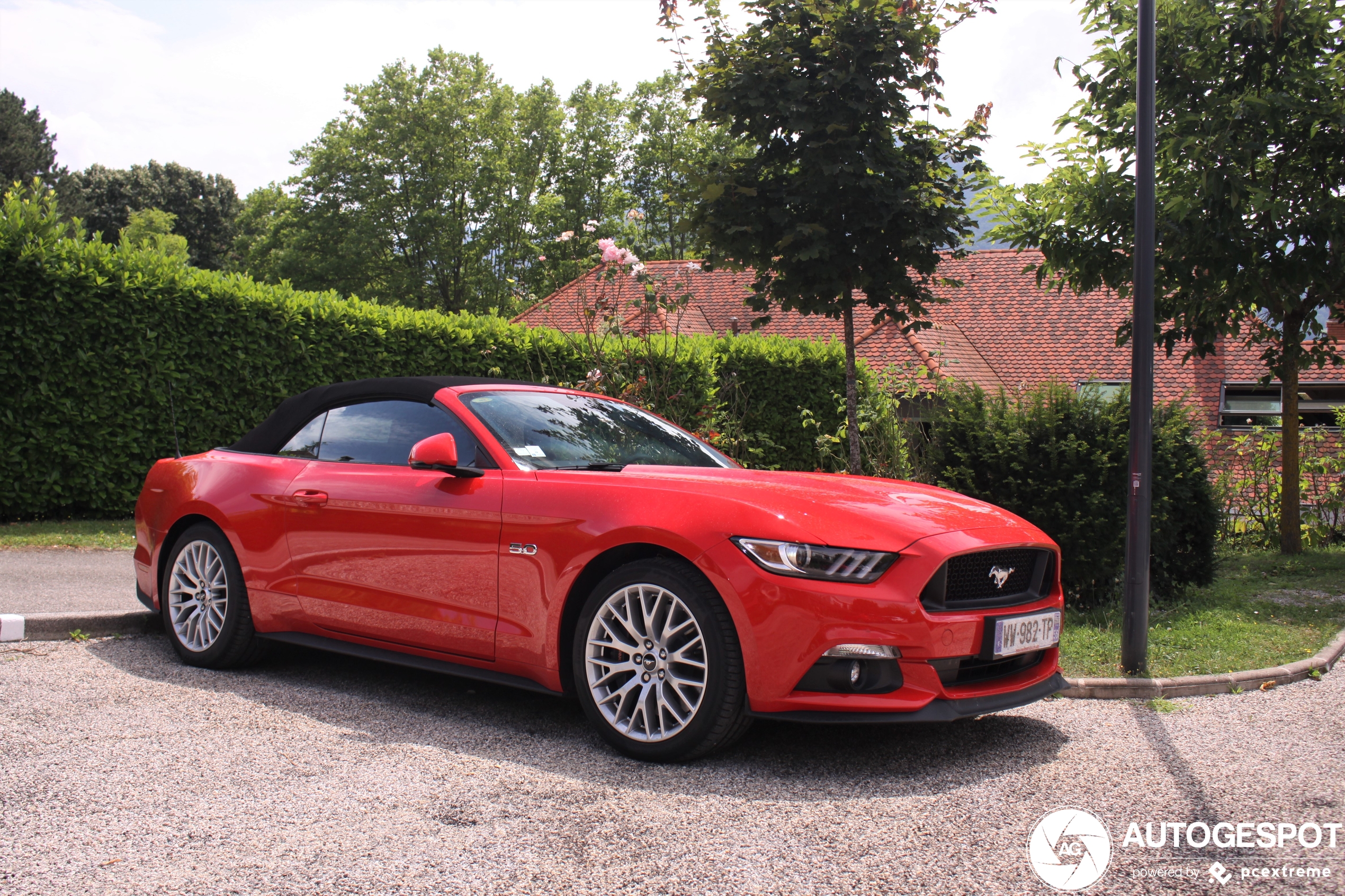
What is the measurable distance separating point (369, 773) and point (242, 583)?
1.97 meters

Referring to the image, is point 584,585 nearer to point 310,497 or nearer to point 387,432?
point 387,432

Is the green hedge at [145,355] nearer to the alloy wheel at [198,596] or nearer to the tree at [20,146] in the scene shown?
the alloy wheel at [198,596]

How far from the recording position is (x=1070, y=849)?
3.12 m

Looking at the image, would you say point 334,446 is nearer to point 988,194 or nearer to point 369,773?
point 369,773

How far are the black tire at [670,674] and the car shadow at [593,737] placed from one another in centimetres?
10

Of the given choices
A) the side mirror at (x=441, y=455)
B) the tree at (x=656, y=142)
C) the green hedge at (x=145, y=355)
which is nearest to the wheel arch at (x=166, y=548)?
the side mirror at (x=441, y=455)

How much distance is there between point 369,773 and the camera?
3756 mm

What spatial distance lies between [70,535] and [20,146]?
42614mm

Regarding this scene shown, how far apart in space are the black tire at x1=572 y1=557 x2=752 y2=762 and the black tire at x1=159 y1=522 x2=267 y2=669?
2164 mm

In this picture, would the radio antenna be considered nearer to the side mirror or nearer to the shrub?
the side mirror

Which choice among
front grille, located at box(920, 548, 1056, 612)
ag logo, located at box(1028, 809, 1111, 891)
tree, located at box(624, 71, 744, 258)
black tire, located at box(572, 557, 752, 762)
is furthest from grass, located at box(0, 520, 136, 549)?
tree, located at box(624, 71, 744, 258)

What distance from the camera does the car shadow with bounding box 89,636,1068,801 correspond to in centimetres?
375

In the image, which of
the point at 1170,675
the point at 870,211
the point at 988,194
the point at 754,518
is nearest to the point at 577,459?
the point at 754,518

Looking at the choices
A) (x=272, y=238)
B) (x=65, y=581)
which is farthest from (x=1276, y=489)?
(x=272, y=238)
